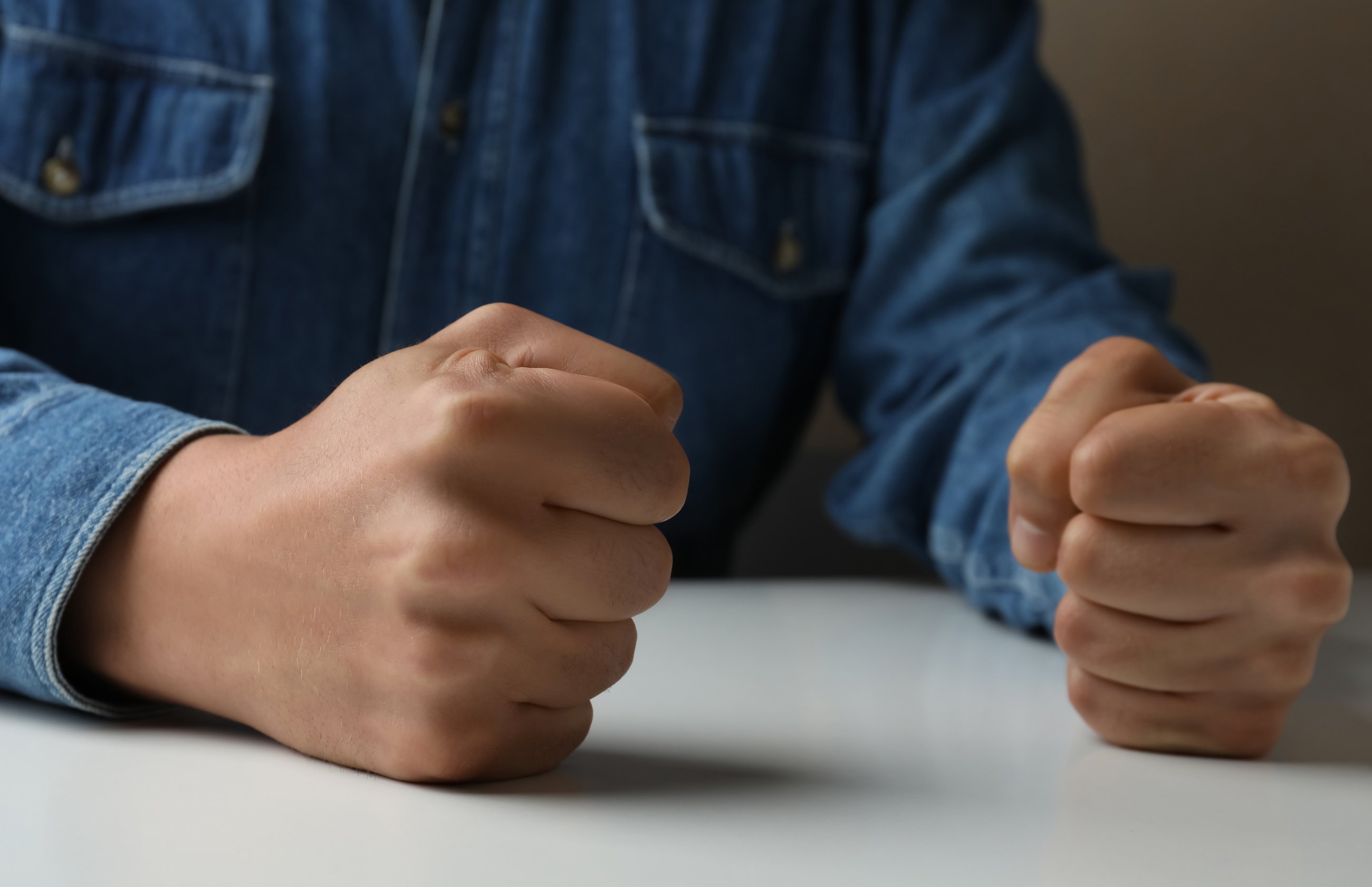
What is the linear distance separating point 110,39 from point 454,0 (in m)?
0.20

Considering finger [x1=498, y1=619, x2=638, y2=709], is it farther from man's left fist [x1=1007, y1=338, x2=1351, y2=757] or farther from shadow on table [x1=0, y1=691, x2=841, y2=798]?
Answer: man's left fist [x1=1007, y1=338, x2=1351, y2=757]

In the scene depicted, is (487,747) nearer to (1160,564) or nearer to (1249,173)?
(1160,564)

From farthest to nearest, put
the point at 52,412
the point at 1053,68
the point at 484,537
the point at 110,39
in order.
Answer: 1. the point at 1053,68
2. the point at 110,39
3. the point at 52,412
4. the point at 484,537

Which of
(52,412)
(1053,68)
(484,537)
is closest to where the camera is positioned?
(484,537)

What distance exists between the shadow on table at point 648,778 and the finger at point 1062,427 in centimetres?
13

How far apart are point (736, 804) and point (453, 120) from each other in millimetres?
533

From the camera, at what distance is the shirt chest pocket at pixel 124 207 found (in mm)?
658

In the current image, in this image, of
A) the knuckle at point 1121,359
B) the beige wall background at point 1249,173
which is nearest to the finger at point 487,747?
the knuckle at point 1121,359

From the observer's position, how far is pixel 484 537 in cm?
32

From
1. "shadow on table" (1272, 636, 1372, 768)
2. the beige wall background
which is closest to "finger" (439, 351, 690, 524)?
"shadow on table" (1272, 636, 1372, 768)

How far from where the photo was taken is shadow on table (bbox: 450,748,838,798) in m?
0.35

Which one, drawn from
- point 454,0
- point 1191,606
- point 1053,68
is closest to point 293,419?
point 454,0

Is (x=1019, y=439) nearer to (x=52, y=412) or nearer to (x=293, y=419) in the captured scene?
(x=52, y=412)

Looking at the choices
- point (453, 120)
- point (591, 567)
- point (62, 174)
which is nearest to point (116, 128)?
point (62, 174)
